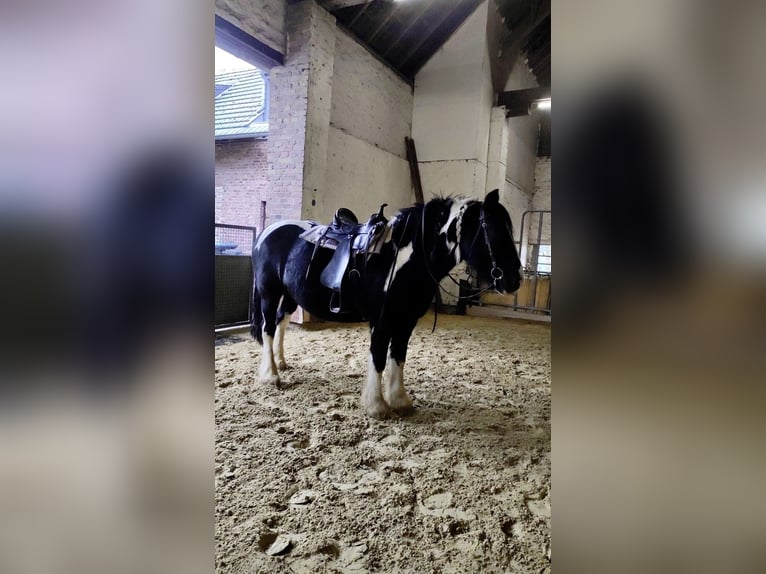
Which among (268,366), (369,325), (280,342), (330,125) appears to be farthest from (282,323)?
(330,125)

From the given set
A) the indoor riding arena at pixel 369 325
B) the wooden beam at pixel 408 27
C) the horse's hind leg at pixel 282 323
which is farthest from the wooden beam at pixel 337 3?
the horse's hind leg at pixel 282 323

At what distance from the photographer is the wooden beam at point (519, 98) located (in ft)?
25.8

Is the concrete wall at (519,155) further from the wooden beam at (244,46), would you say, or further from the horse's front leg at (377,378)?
the horse's front leg at (377,378)

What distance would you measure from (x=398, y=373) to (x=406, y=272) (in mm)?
660

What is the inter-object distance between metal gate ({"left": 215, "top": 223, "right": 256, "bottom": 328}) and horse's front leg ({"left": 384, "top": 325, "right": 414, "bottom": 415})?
2978 mm

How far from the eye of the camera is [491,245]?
2311 millimetres

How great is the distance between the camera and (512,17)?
836 cm

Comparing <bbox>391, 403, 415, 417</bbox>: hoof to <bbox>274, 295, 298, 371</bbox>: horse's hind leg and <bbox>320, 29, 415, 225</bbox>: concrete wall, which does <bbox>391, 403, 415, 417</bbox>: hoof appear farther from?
<bbox>320, 29, 415, 225</bbox>: concrete wall

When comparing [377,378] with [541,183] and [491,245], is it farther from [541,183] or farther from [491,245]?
[541,183]
